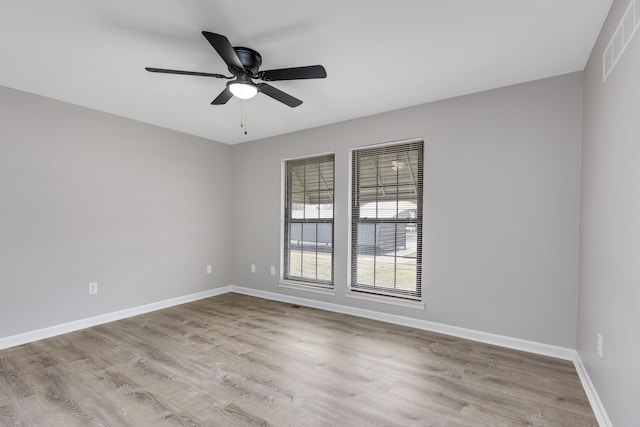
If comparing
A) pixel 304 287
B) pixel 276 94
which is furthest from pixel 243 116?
pixel 304 287

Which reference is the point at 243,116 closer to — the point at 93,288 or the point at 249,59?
the point at 249,59

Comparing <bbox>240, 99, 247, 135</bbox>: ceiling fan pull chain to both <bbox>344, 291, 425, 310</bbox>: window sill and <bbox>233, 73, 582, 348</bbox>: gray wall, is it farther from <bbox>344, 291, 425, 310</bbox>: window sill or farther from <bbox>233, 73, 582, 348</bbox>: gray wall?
<bbox>344, 291, 425, 310</bbox>: window sill

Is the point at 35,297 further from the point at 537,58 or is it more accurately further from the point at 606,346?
the point at 537,58

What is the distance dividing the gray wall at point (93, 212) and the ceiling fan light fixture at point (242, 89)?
220 centimetres

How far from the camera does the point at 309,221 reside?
4430 millimetres

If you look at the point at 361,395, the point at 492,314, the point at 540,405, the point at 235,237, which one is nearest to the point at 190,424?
the point at 361,395

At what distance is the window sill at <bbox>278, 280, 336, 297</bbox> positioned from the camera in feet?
13.5

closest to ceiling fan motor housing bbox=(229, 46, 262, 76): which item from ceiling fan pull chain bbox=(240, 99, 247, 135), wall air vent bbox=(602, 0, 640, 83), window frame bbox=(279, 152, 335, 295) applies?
ceiling fan pull chain bbox=(240, 99, 247, 135)

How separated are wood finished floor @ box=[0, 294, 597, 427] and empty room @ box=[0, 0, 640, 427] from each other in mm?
22

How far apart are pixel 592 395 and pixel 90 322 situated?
15.2ft

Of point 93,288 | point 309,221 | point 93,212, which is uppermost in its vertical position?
point 93,212

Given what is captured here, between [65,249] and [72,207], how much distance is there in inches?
18.0

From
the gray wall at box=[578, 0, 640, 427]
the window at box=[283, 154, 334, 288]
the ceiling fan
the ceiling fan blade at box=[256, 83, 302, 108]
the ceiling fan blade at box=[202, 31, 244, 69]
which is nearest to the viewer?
the gray wall at box=[578, 0, 640, 427]

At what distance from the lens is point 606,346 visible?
1827 mm
